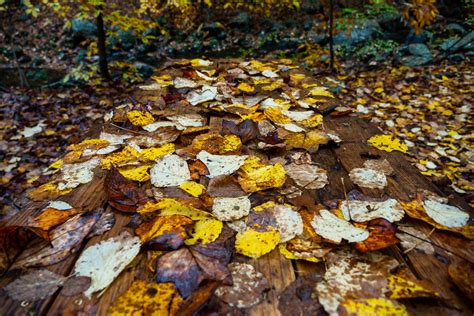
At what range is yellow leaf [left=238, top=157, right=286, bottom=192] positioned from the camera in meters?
0.92

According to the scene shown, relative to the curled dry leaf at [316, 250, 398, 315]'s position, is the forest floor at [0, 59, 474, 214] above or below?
below

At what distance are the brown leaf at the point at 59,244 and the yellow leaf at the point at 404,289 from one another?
2.26 ft

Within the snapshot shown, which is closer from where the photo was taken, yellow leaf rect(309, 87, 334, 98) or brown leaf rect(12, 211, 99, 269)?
brown leaf rect(12, 211, 99, 269)

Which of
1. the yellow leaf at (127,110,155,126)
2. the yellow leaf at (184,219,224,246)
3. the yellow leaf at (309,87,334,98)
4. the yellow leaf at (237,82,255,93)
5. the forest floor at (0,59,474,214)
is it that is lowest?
the forest floor at (0,59,474,214)

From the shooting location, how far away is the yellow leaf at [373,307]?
560 mm

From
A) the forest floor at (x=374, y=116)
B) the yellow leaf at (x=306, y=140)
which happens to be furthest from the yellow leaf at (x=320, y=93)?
the yellow leaf at (x=306, y=140)

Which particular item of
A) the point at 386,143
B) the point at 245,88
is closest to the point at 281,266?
the point at 386,143

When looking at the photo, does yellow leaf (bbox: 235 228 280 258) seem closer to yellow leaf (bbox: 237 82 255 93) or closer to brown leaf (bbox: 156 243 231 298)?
brown leaf (bbox: 156 243 231 298)

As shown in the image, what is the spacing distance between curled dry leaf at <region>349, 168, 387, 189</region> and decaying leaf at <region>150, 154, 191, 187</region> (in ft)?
1.77

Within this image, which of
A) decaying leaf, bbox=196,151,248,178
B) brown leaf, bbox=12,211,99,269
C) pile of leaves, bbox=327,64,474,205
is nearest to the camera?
brown leaf, bbox=12,211,99,269

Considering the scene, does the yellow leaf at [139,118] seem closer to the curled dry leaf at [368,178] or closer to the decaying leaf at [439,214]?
the curled dry leaf at [368,178]

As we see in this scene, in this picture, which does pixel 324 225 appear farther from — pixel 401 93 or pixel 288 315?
pixel 401 93

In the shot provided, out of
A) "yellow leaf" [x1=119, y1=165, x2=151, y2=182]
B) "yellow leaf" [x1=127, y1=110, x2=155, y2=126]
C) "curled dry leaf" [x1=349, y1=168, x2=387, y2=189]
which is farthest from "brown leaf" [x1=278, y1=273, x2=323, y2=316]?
"yellow leaf" [x1=127, y1=110, x2=155, y2=126]

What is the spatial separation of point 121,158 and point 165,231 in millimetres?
449
